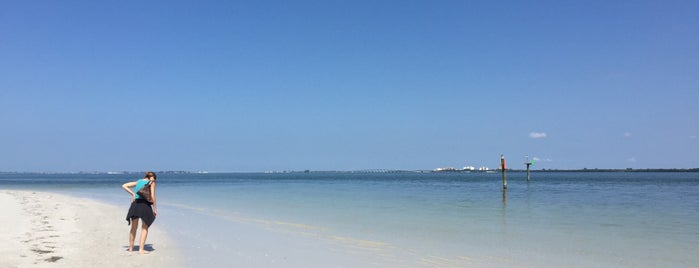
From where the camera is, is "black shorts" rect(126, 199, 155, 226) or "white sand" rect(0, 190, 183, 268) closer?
"white sand" rect(0, 190, 183, 268)

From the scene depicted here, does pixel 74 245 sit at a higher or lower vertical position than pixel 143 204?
lower

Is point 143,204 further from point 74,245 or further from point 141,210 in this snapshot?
point 74,245

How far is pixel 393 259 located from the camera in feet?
31.8

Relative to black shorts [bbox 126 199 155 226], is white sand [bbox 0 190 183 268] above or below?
below

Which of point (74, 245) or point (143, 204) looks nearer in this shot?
point (143, 204)

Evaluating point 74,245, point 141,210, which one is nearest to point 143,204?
point 141,210

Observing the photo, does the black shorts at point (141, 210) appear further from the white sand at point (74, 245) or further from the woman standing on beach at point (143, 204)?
the white sand at point (74, 245)

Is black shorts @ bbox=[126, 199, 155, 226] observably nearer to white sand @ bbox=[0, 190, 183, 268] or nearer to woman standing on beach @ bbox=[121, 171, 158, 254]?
woman standing on beach @ bbox=[121, 171, 158, 254]

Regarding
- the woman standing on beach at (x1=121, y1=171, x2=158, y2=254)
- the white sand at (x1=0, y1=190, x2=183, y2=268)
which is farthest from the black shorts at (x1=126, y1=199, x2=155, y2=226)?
the white sand at (x1=0, y1=190, x2=183, y2=268)

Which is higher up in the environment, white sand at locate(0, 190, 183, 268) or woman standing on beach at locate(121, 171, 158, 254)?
woman standing on beach at locate(121, 171, 158, 254)

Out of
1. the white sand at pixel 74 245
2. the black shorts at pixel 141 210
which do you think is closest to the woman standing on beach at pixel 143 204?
the black shorts at pixel 141 210

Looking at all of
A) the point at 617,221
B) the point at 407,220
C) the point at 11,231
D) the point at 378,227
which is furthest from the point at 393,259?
the point at 617,221

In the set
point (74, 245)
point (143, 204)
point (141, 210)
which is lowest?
point (74, 245)

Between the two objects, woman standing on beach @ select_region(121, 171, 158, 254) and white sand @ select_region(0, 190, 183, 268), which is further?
woman standing on beach @ select_region(121, 171, 158, 254)
